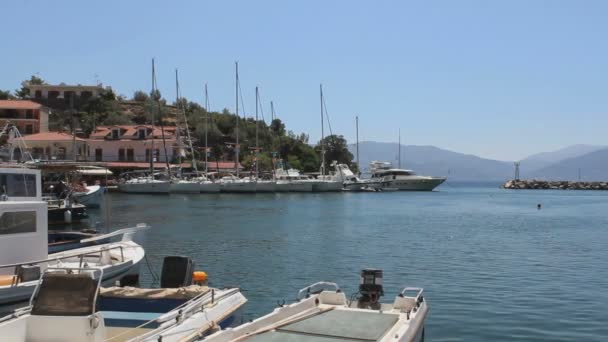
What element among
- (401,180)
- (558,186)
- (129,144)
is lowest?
(558,186)

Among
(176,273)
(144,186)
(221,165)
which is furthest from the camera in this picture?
(221,165)

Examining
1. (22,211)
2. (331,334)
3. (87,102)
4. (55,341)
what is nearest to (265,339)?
(331,334)

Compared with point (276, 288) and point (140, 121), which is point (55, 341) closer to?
point (276, 288)

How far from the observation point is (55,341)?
11.0 m

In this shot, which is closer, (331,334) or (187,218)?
(331,334)

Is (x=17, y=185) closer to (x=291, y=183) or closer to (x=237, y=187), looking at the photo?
(x=237, y=187)

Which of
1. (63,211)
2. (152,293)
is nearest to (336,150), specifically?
(63,211)

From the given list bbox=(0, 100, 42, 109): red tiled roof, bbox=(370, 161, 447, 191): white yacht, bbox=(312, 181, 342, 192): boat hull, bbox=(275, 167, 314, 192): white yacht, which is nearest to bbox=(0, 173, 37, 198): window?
bbox=(275, 167, 314, 192): white yacht

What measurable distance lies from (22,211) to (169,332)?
7.79m

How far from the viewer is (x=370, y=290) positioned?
16297mm

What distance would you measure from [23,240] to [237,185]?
91944 millimetres

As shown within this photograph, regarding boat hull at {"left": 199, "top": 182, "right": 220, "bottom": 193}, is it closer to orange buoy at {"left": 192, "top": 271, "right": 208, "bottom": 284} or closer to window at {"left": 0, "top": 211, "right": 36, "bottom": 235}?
window at {"left": 0, "top": 211, "right": 36, "bottom": 235}

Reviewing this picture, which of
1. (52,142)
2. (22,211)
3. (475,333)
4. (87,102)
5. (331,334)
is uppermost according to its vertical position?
(87,102)

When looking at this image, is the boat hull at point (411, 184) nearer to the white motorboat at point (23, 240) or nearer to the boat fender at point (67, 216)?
the boat fender at point (67, 216)
